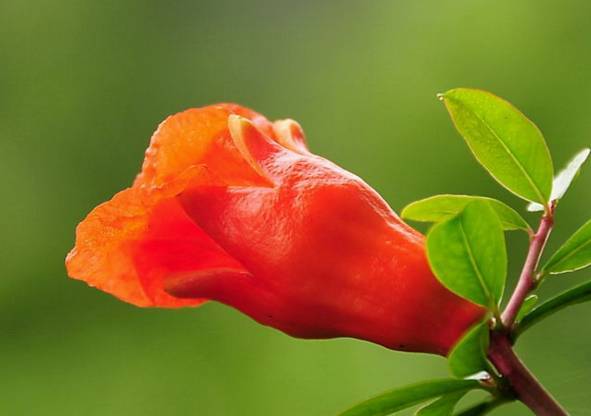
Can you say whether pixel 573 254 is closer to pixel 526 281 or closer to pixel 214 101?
pixel 526 281

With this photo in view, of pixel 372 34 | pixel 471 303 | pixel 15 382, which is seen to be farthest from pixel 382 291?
pixel 372 34

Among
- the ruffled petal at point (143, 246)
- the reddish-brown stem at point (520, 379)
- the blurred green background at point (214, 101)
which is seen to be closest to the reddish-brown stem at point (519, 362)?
the reddish-brown stem at point (520, 379)

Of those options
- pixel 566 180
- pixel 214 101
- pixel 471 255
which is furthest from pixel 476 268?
pixel 214 101

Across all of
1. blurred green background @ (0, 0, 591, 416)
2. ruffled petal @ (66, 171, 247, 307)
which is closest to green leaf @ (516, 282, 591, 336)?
ruffled petal @ (66, 171, 247, 307)

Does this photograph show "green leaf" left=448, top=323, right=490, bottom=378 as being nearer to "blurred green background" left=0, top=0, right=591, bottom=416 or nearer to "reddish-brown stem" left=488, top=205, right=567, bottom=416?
"reddish-brown stem" left=488, top=205, right=567, bottom=416

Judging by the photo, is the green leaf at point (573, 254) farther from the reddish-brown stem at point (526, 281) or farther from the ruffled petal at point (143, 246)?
the ruffled petal at point (143, 246)

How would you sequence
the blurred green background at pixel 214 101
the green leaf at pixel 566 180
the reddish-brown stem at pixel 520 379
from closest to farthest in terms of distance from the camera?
the reddish-brown stem at pixel 520 379, the green leaf at pixel 566 180, the blurred green background at pixel 214 101
